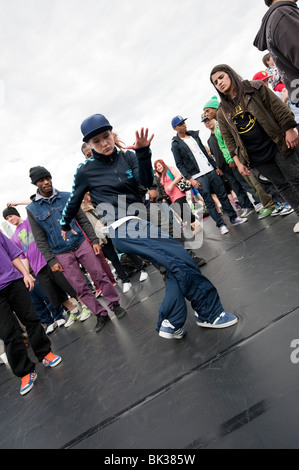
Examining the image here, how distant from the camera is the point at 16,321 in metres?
2.83

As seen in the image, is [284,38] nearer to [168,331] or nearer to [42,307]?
[168,331]

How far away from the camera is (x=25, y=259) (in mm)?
4395

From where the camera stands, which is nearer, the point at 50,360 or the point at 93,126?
the point at 93,126

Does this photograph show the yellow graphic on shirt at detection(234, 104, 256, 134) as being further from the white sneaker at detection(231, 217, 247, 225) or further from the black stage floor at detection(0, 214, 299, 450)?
the white sneaker at detection(231, 217, 247, 225)

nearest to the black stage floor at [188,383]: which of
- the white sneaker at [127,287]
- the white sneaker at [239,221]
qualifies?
the white sneaker at [127,287]

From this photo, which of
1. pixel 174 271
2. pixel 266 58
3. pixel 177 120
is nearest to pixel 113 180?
pixel 174 271

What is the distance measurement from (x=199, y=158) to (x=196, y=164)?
0.35 feet

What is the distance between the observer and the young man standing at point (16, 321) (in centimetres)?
274

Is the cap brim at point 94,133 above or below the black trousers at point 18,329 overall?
above

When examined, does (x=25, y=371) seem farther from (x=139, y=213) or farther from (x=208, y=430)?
(x=208, y=430)

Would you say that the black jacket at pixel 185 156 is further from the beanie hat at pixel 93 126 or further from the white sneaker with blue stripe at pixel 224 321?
the white sneaker with blue stripe at pixel 224 321

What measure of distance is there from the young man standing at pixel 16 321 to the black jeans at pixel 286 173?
254cm

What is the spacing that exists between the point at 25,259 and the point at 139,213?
2.69 metres

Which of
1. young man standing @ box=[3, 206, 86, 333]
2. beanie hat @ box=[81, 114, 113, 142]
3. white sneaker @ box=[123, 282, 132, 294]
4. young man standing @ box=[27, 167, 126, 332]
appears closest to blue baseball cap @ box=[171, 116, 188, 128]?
young man standing @ box=[27, 167, 126, 332]
